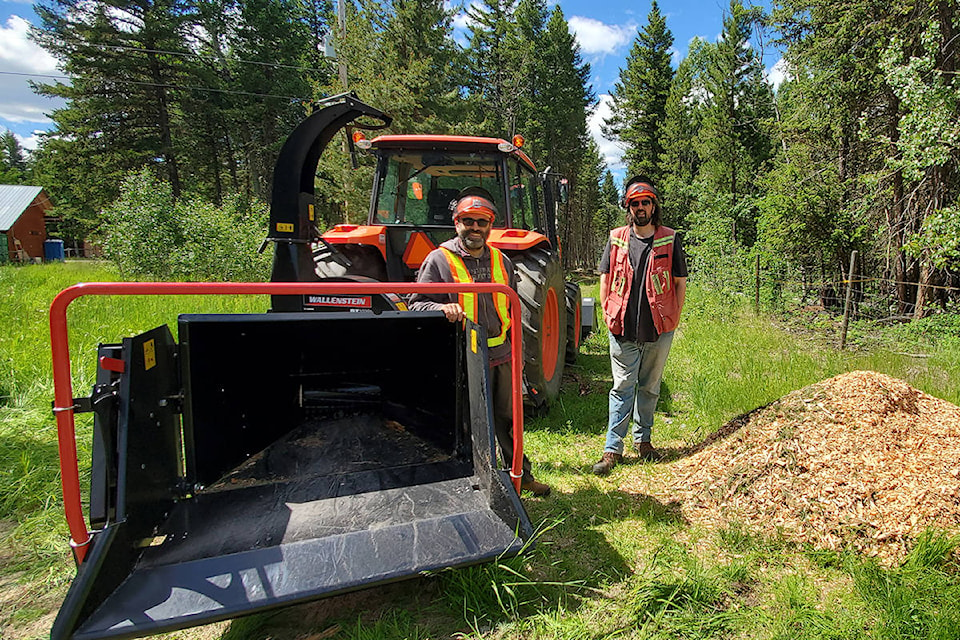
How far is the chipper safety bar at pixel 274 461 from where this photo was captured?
1.65 meters

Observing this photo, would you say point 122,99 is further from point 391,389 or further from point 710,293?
point 391,389

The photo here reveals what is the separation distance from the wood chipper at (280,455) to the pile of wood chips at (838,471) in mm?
1373

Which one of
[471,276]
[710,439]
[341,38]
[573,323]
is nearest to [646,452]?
[710,439]

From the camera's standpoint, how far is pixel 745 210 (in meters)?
19.3

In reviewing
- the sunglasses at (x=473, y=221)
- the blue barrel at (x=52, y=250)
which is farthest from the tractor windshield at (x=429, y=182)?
the blue barrel at (x=52, y=250)

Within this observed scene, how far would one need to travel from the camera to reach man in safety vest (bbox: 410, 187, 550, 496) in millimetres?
2609

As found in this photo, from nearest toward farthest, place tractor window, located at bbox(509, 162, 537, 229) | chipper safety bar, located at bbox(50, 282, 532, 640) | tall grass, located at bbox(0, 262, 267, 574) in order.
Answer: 1. chipper safety bar, located at bbox(50, 282, 532, 640)
2. tall grass, located at bbox(0, 262, 267, 574)
3. tractor window, located at bbox(509, 162, 537, 229)

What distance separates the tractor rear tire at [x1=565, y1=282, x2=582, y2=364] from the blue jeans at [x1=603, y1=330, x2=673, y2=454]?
2.18 meters

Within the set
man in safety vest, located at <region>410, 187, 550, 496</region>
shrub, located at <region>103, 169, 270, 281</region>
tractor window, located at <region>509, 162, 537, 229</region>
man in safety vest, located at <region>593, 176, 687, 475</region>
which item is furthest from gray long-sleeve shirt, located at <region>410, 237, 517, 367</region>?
shrub, located at <region>103, 169, 270, 281</region>

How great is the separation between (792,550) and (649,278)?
5.29ft

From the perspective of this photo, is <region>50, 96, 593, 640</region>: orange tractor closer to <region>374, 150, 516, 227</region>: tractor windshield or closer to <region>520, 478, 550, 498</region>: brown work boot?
<region>520, 478, 550, 498</region>: brown work boot

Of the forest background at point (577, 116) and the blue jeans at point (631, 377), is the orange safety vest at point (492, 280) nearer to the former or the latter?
the blue jeans at point (631, 377)

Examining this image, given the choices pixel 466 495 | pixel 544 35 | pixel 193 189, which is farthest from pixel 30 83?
pixel 466 495

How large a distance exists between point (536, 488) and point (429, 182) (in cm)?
286
